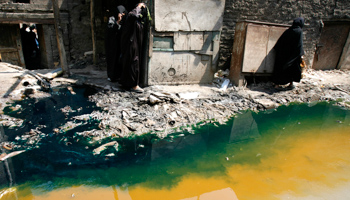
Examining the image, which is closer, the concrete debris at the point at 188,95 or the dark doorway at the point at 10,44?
the concrete debris at the point at 188,95

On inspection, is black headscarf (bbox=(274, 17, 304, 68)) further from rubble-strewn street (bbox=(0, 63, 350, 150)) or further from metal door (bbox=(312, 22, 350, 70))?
metal door (bbox=(312, 22, 350, 70))

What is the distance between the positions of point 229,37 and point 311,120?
3.14 meters

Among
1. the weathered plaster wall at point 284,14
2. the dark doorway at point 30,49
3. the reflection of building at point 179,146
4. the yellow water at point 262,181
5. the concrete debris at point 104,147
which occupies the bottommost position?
the yellow water at point 262,181

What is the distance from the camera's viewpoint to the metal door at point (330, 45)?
745 centimetres

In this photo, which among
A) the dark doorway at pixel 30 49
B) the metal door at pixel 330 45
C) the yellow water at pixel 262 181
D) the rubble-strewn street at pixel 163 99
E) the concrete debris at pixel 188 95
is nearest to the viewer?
the yellow water at pixel 262 181

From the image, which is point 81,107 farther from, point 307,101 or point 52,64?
point 307,101

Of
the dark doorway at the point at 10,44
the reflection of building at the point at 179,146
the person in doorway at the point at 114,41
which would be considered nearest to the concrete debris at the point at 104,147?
the reflection of building at the point at 179,146

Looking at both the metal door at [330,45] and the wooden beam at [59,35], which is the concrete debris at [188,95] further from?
the metal door at [330,45]

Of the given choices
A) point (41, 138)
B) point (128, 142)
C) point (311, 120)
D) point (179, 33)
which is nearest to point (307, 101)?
point (311, 120)

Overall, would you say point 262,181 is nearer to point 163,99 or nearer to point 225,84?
point 163,99

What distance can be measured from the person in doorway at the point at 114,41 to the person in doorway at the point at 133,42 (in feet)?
1.73

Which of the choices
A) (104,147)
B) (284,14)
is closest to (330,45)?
(284,14)

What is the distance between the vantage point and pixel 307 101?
563 centimetres

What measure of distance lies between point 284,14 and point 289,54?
1.61m
